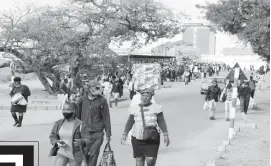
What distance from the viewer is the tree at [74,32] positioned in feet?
81.1

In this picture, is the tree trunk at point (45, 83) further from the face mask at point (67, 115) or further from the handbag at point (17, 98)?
the face mask at point (67, 115)

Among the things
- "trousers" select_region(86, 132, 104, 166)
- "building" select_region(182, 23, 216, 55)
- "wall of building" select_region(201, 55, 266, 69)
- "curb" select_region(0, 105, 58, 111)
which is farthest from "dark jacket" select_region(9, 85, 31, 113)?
"building" select_region(182, 23, 216, 55)

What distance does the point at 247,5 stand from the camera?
21953 mm

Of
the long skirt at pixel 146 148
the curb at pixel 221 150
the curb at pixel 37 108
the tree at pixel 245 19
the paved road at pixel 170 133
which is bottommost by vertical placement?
the curb at pixel 37 108

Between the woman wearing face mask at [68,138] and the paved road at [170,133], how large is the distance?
298 centimetres

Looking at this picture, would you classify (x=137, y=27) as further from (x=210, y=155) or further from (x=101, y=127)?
→ (x=101, y=127)

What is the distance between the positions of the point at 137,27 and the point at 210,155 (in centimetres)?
1787

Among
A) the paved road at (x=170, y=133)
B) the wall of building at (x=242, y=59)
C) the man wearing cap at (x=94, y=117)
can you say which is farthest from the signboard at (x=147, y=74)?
the wall of building at (x=242, y=59)

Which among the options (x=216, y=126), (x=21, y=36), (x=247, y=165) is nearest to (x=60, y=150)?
(x=247, y=165)

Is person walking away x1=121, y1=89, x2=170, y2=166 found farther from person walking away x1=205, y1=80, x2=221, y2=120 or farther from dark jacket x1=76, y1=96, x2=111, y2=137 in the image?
person walking away x1=205, y1=80, x2=221, y2=120

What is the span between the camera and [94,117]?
7246 mm

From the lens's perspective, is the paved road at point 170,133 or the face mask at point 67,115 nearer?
the face mask at point 67,115

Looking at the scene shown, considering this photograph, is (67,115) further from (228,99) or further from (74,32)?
(74,32)

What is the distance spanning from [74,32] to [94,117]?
19.3 m
